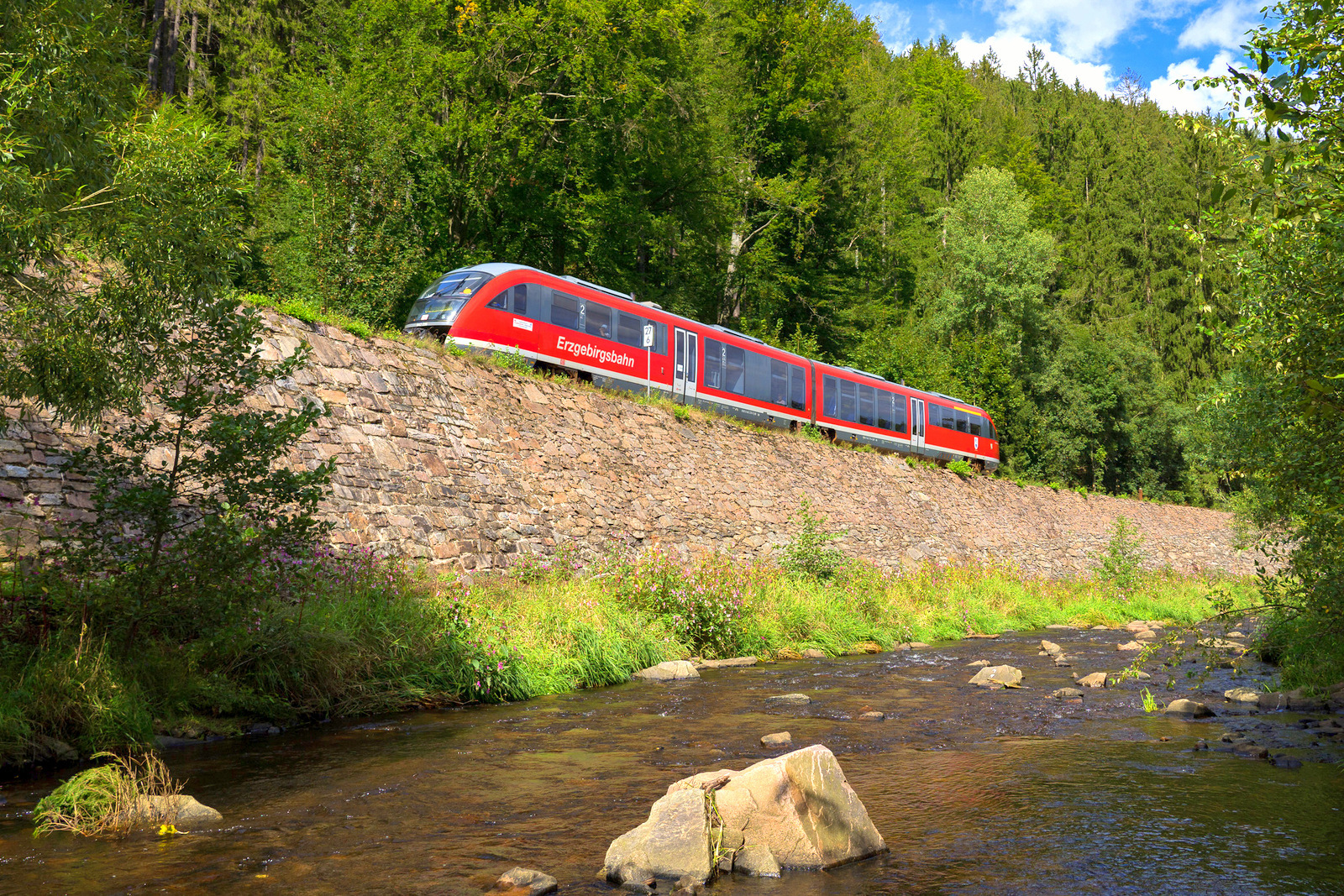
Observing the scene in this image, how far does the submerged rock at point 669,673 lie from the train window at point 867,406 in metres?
19.0

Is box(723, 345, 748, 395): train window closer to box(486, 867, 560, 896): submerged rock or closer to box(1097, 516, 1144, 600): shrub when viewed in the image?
box(1097, 516, 1144, 600): shrub

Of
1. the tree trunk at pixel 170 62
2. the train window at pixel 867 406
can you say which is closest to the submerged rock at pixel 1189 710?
the train window at pixel 867 406

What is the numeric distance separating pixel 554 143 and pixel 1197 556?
112 feet

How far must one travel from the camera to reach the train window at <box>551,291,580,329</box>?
19500mm

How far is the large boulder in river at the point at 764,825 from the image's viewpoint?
484cm

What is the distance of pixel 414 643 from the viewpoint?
34.3ft

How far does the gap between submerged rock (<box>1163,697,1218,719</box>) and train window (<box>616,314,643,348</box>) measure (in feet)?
47.7

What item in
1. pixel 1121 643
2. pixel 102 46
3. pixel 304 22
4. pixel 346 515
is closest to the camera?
pixel 102 46

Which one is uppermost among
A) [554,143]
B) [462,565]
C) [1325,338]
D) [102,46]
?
[554,143]

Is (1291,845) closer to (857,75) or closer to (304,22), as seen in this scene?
(304,22)

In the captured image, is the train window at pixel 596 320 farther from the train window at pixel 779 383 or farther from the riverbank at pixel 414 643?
the train window at pixel 779 383

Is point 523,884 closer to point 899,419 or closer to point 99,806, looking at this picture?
point 99,806

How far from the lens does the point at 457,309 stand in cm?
1794

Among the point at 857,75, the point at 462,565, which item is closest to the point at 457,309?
the point at 462,565
